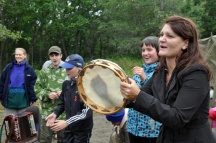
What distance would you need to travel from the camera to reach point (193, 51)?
1.97m

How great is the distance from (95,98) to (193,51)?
0.80 metres

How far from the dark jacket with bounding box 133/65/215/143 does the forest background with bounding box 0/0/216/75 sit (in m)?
13.7

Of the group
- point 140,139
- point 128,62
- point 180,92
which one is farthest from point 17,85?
point 128,62

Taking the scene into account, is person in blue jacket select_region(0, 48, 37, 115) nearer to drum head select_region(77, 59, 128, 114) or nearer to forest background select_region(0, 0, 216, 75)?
drum head select_region(77, 59, 128, 114)

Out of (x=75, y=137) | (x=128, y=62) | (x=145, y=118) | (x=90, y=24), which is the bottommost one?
(x=128, y=62)

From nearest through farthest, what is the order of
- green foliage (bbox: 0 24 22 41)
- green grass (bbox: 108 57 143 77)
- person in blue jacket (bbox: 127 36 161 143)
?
person in blue jacket (bbox: 127 36 161 143), green foliage (bbox: 0 24 22 41), green grass (bbox: 108 57 143 77)

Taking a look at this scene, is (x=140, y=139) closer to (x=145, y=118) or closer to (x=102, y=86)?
(x=145, y=118)

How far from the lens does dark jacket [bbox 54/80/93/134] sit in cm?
365

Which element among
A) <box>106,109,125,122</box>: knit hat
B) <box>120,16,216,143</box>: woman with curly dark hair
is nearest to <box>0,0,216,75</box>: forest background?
<box>106,109,125,122</box>: knit hat

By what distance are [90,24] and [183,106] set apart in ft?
127

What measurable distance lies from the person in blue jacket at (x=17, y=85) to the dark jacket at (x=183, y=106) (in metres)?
4.33

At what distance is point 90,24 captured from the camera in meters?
40.0

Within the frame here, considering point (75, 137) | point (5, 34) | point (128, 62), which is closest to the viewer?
point (75, 137)

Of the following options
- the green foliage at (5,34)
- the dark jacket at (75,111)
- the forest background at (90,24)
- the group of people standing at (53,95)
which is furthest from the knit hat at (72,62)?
the forest background at (90,24)
